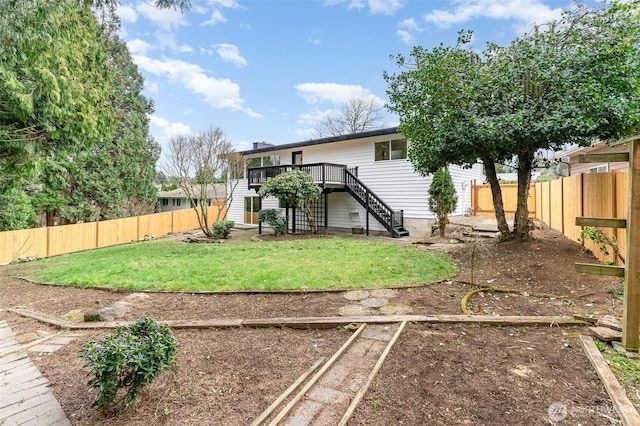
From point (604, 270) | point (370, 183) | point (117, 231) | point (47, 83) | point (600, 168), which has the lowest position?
point (117, 231)

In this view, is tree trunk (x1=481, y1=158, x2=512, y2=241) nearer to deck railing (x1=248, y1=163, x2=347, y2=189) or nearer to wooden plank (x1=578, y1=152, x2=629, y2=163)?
wooden plank (x1=578, y1=152, x2=629, y2=163)

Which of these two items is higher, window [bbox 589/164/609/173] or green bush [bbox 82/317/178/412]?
window [bbox 589/164/609/173]

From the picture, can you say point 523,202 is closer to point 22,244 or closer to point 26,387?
point 26,387

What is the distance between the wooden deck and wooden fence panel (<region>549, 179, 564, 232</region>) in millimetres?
10917

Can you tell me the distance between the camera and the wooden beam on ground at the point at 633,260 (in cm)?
306

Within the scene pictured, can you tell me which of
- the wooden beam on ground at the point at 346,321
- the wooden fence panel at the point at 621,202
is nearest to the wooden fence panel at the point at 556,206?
the wooden fence panel at the point at 621,202

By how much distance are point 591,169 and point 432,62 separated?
11717 mm

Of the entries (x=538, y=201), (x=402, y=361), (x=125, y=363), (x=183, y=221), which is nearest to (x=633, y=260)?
(x=402, y=361)

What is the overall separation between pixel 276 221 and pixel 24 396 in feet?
39.4

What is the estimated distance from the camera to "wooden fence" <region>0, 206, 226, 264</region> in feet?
41.9

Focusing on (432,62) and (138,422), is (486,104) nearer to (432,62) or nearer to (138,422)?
(432,62)

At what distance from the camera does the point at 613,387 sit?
2.51 meters

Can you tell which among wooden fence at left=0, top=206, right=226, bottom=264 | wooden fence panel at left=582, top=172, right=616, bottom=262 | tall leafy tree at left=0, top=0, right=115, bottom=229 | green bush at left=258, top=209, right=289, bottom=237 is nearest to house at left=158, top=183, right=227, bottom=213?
wooden fence at left=0, top=206, right=226, bottom=264

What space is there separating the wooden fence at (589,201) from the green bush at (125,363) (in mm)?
5175
